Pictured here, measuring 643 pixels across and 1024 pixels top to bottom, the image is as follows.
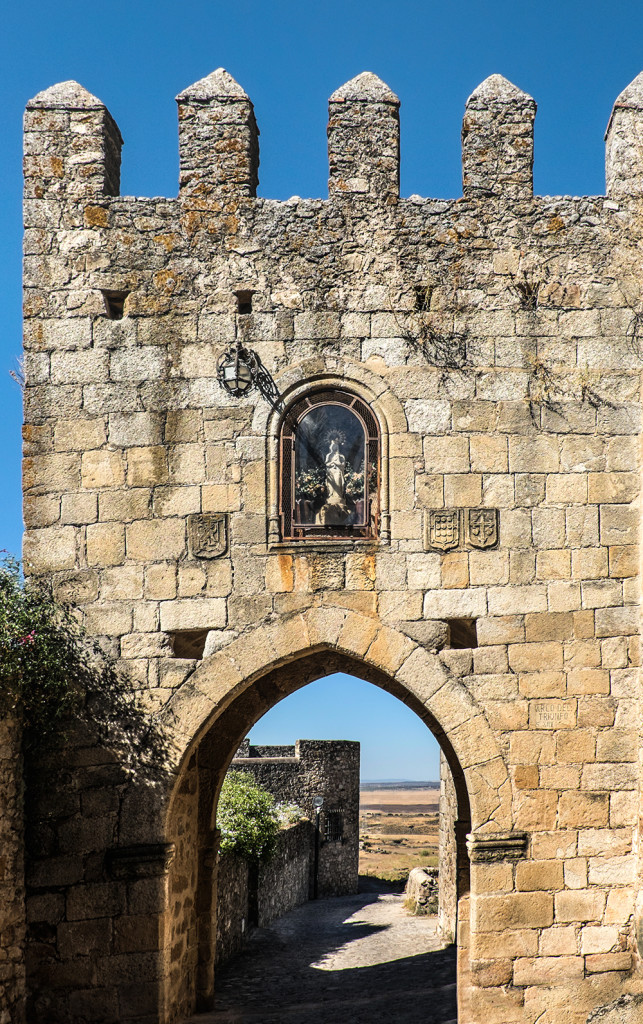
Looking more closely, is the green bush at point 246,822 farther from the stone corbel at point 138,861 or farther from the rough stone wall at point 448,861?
the stone corbel at point 138,861

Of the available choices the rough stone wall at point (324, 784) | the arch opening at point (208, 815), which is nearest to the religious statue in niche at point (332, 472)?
the arch opening at point (208, 815)

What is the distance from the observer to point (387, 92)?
7367 millimetres

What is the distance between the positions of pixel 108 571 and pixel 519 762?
10.1 feet

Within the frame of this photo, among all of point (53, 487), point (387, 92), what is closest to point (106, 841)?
point (53, 487)

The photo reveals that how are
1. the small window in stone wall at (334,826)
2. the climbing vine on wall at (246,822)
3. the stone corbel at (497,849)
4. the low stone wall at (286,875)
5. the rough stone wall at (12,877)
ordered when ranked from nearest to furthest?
the rough stone wall at (12,877)
the stone corbel at (497,849)
the climbing vine on wall at (246,822)
the low stone wall at (286,875)
the small window in stone wall at (334,826)

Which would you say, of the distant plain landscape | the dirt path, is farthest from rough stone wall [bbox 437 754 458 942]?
the distant plain landscape

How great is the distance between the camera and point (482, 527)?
6992 mm

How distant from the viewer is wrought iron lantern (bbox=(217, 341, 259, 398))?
7.12m

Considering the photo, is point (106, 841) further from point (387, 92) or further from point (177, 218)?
point (387, 92)

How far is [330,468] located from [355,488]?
0.23 metres

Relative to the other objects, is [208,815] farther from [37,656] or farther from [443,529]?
[443,529]

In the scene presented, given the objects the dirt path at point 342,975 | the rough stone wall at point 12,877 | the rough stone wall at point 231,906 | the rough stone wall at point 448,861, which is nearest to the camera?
the rough stone wall at point 12,877

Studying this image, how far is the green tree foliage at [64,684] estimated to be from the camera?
6.70m

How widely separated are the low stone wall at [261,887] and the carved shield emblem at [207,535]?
6130 mm
